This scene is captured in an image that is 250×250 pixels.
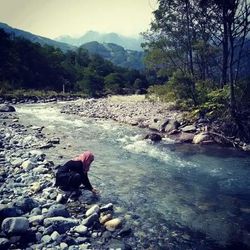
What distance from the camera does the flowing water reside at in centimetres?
820

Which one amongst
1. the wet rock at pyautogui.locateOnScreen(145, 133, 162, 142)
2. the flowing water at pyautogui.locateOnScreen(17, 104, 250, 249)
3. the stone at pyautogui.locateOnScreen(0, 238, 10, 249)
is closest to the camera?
the stone at pyautogui.locateOnScreen(0, 238, 10, 249)

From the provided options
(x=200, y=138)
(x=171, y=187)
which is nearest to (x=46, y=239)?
(x=171, y=187)

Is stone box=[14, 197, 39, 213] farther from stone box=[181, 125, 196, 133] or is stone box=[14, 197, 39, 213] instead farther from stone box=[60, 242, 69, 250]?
stone box=[181, 125, 196, 133]

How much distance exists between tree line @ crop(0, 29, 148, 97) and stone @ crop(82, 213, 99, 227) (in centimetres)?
4589

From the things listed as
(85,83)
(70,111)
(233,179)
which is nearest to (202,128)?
(233,179)

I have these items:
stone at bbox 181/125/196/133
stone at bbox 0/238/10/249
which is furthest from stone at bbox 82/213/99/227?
stone at bbox 181/125/196/133

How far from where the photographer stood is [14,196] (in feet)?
33.2

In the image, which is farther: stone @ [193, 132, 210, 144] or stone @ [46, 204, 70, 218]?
stone @ [193, 132, 210, 144]

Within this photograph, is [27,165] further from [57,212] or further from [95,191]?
[57,212]

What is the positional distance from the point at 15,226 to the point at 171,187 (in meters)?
5.84

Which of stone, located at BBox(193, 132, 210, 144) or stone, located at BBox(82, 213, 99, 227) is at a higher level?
stone, located at BBox(193, 132, 210, 144)

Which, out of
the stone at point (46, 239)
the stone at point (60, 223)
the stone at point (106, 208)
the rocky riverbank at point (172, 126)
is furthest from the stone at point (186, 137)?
the stone at point (46, 239)

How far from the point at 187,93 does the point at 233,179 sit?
552 inches

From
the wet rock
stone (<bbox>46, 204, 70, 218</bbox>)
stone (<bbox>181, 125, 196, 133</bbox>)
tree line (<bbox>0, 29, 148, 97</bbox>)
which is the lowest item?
stone (<bbox>46, 204, 70, 218</bbox>)
